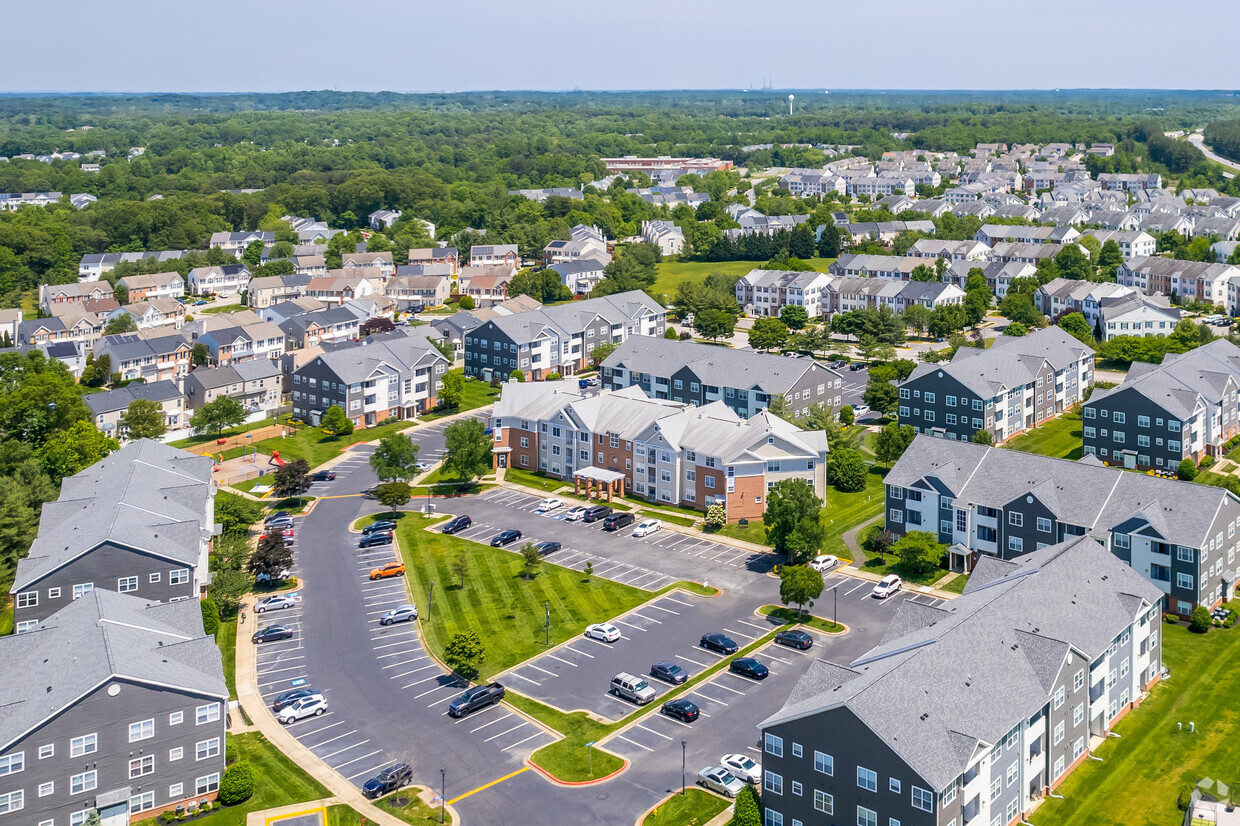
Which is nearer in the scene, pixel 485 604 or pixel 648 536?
pixel 485 604

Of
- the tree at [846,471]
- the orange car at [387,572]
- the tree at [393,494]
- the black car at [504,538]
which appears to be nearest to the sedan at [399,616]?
the orange car at [387,572]

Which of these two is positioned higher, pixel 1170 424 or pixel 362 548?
pixel 1170 424

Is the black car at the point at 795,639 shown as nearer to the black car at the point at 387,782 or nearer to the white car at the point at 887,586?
the white car at the point at 887,586

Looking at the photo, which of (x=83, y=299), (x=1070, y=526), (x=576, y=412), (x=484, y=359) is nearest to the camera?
(x=1070, y=526)

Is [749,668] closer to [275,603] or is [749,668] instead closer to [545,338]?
[275,603]

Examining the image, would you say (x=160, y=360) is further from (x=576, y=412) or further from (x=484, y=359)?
(x=576, y=412)

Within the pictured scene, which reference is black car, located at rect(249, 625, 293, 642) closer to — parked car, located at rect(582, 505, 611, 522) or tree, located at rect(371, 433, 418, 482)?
tree, located at rect(371, 433, 418, 482)

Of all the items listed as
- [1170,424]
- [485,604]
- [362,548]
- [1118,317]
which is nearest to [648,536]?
[485,604]
